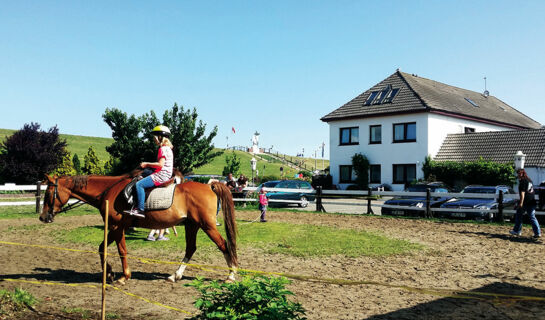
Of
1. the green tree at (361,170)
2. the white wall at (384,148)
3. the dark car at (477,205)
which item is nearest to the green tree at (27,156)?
the white wall at (384,148)

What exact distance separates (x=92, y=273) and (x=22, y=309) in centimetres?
268

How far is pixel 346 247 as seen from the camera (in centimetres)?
1110

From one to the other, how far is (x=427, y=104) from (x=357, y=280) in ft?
96.5

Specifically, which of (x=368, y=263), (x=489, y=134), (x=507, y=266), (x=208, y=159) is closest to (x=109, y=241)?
(x=368, y=263)

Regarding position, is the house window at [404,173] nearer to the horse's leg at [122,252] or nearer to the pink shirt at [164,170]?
the pink shirt at [164,170]

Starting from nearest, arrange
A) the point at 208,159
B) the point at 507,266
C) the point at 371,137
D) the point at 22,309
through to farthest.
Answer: the point at 22,309, the point at 507,266, the point at 208,159, the point at 371,137

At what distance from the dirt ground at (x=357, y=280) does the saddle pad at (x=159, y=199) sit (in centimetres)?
133

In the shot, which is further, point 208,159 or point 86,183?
point 208,159

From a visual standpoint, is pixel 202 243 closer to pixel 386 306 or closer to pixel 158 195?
pixel 158 195

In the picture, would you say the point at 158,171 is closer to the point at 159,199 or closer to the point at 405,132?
the point at 159,199

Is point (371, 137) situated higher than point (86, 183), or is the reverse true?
point (371, 137)

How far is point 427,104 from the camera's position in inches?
1348

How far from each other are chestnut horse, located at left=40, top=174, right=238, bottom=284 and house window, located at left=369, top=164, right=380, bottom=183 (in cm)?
3091

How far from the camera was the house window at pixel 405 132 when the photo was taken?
35.5 m
